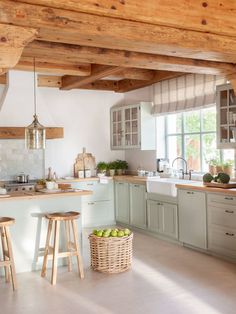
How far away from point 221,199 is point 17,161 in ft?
12.2

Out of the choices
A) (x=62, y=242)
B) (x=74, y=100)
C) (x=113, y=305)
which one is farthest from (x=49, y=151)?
(x=113, y=305)

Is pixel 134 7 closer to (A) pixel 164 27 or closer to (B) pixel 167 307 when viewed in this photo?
(A) pixel 164 27

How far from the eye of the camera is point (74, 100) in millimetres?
7996

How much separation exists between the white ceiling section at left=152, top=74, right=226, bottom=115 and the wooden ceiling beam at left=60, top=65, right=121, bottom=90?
1.22 metres

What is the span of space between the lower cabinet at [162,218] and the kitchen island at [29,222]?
5.76ft

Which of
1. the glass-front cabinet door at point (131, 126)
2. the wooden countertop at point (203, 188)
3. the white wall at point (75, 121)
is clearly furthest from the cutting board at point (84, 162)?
the wooden countertop at point (203, 188)

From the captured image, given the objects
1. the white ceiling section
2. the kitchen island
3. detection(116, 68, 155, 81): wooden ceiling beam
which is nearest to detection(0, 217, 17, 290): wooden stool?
the kitchen island

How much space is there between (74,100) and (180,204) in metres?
3.23

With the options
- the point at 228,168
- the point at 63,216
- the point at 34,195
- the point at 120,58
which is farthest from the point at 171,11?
the point at 228,168

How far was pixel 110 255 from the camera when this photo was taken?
4777 millimetres

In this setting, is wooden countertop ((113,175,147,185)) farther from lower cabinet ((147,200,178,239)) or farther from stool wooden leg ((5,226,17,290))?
stool wooden leg ((5,226,17,290))

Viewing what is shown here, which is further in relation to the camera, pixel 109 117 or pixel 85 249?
pixel 109 117

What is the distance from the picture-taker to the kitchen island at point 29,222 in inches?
189

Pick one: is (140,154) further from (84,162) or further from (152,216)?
(152,216)
